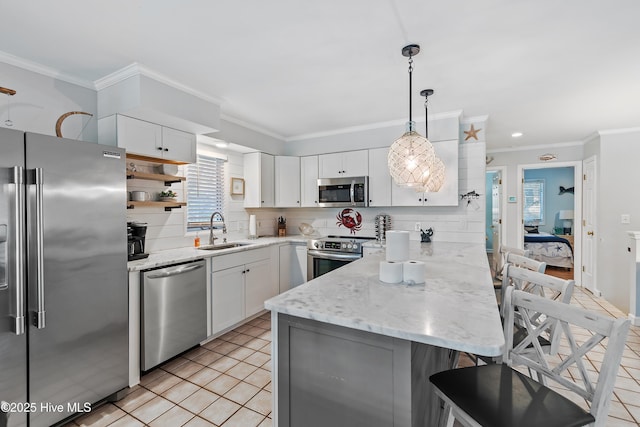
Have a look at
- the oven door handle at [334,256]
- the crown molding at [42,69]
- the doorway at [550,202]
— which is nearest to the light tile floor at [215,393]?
the oven door handle at [334,256]

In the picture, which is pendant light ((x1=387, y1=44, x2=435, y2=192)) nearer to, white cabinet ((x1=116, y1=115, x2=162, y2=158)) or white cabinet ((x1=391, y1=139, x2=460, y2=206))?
white cabinet ((x1=391, y1=139, x2=460, y2=206))

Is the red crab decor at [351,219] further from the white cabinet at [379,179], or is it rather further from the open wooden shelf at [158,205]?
the open wooden shelf at [158,205]

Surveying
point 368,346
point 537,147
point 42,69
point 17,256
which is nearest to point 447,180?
point 368,346

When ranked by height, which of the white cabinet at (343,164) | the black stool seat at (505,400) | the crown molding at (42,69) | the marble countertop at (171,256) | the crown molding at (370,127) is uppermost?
the crown molding at (370,127)

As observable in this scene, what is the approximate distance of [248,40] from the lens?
6.67 feet

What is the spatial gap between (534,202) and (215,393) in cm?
922

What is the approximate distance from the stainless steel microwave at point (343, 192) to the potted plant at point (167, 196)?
1.91 metres

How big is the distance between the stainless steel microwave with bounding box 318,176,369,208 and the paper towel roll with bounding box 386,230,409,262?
2.17 m

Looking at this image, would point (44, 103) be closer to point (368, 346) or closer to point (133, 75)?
point (133, 75)

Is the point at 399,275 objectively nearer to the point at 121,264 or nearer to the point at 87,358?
the point at 121,264

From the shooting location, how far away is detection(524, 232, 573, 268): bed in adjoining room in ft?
20.2

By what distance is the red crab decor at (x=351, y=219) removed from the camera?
444 centimetres

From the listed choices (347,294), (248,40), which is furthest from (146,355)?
(248,40)

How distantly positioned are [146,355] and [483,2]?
3.23m
